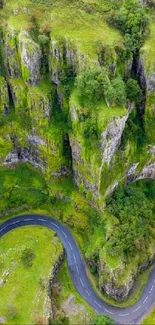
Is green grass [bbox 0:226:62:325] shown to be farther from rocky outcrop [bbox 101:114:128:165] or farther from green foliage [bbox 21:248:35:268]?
rocky outcrop [bbox 101:114:128:165]

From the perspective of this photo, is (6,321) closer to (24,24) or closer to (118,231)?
(118,231)

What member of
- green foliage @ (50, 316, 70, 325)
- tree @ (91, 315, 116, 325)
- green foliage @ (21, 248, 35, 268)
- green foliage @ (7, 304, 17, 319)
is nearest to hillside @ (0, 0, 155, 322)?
tree @ (91, 315, 116, 325)

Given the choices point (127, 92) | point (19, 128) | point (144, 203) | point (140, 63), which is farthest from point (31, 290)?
point (140, 63)

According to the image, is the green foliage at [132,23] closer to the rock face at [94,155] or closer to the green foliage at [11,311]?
the rock face at [94,155]

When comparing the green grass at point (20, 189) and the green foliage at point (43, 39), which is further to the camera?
the green grass at point (20, 189)

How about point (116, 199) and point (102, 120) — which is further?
point (116, 199)

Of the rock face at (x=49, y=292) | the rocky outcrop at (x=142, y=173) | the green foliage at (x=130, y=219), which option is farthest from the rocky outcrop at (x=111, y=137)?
the rock face at (x=49, y=292)
